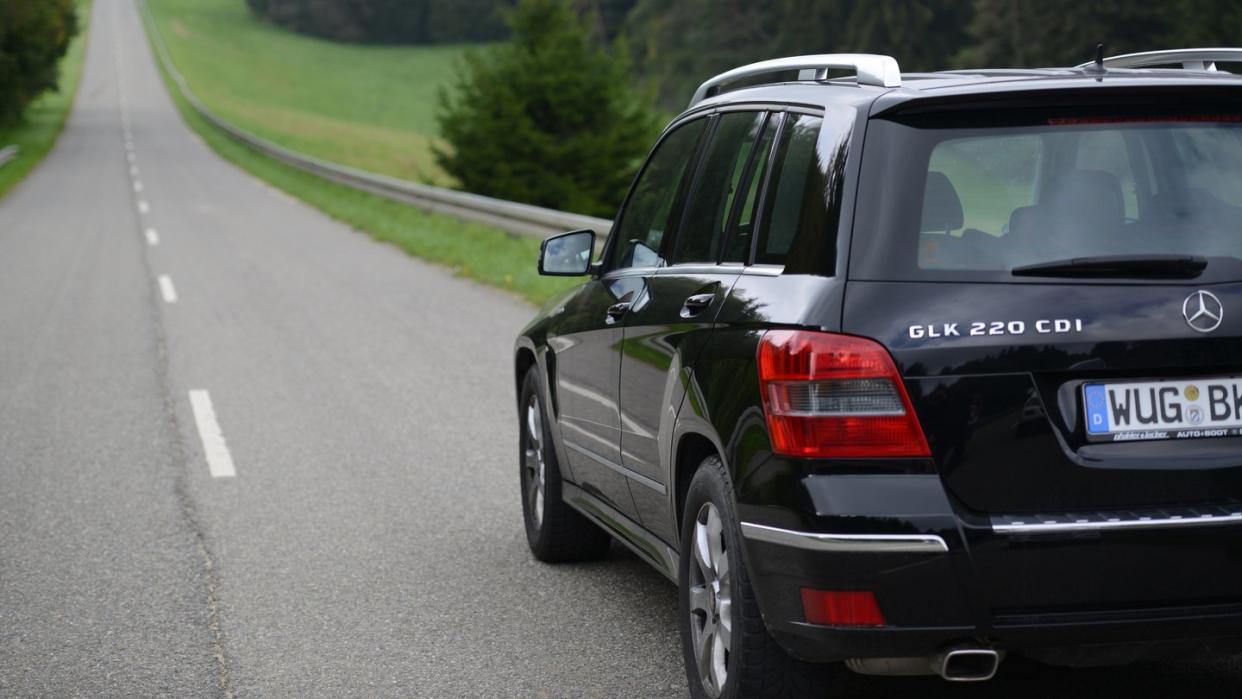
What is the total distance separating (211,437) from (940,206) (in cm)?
595

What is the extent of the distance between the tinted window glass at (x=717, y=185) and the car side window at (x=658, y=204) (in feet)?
0.42

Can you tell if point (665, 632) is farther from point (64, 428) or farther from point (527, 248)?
point (527, 248)

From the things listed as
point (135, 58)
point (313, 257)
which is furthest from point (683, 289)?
point (135, 58)

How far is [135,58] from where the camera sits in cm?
9119

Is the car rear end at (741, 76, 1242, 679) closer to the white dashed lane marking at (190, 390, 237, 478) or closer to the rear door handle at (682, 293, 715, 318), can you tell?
the rear door handle at (682, 293, 715, 318)

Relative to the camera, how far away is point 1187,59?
4.47m

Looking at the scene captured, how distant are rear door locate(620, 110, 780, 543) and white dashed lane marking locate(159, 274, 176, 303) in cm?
1105

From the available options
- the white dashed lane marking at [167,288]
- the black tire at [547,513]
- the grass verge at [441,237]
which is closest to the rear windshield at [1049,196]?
the black tire at [547,513]

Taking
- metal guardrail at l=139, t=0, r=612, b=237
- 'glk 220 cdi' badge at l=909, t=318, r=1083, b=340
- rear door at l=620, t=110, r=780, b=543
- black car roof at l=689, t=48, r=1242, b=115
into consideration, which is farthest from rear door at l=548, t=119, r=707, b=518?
metal guardrail at l=139, t=0, r=612, b=237

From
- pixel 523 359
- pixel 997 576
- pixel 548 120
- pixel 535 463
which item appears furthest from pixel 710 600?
pixel 548 120

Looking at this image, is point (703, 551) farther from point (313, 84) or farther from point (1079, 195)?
point (313, 84)

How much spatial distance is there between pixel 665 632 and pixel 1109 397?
6.77 feet

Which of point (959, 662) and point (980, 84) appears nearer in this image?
point (959, 662)

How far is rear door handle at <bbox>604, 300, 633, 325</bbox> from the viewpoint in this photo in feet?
15.8
